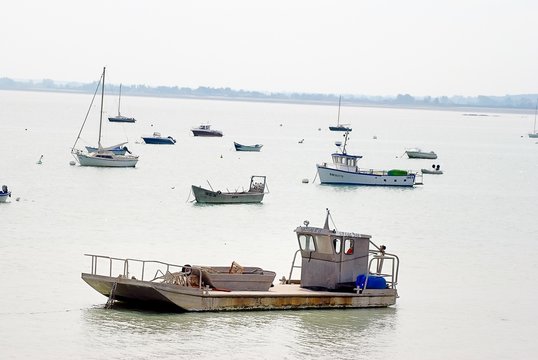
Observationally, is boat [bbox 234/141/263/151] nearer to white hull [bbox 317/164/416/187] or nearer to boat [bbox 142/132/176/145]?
boat [bbox 142/132/176/145]

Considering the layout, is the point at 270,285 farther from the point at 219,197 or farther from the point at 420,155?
the point at 420,155

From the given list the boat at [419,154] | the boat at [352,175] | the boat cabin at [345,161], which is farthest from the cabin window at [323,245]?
the boat at [419,154]

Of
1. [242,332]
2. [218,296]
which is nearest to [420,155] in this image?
[218,296]

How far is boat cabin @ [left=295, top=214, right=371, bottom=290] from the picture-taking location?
122ft

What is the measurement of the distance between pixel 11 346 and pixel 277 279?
43.0 feet

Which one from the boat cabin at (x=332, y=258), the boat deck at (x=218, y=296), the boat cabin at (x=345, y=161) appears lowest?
the boat cabin at (x=345, y=161)

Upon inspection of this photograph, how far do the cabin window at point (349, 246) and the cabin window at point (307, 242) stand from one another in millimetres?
1040

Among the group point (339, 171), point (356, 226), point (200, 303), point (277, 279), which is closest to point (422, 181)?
point (339, 171)

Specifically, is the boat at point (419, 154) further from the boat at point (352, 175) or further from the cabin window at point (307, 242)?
the cabin window at point (307, 242)

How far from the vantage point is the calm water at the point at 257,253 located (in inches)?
1293

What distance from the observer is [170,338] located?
105ft

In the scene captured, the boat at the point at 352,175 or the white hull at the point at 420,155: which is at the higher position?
the boat at the point at 352,175

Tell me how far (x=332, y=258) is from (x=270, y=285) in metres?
2.26

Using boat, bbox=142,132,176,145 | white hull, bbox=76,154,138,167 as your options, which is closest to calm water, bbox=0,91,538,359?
white hull, bbox=76,154,138,167
